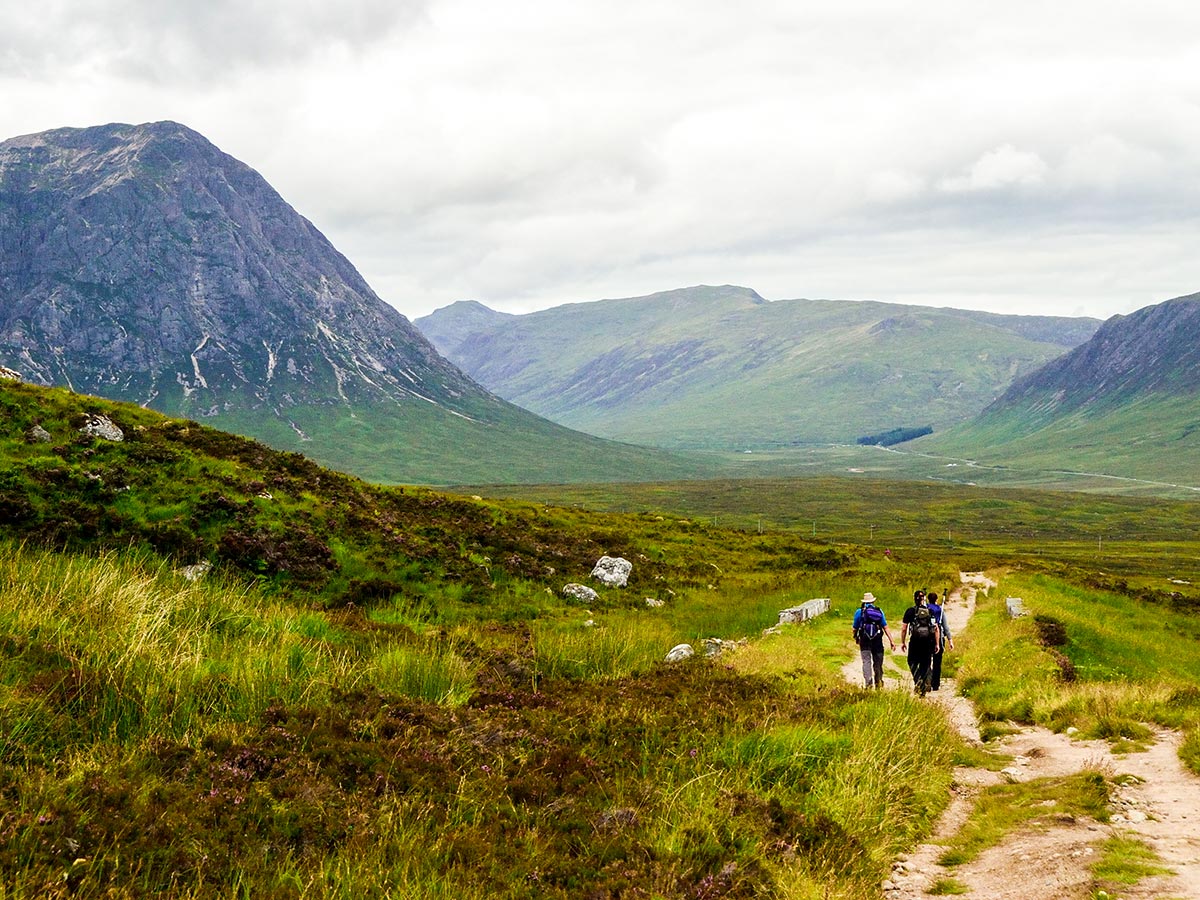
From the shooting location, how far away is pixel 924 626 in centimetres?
1966

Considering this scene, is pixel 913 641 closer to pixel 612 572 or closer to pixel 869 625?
pixel 869 625

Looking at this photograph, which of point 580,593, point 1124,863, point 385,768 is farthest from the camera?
point 580,593

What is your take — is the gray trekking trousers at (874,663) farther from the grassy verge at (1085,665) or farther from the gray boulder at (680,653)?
the gray boulder at (680,653)

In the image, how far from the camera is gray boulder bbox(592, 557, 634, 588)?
34.7m

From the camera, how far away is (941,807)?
11266mm

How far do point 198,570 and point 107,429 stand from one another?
9.72 metres

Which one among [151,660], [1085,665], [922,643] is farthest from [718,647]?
[151,660]

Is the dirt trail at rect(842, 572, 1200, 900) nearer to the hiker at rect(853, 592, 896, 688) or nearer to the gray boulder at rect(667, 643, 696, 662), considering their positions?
the hiker at rect(853, 592, 896, 688)

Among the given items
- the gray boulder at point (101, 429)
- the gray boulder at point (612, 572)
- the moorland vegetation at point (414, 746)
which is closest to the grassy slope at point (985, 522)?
the gray boulder at point (612, 572)

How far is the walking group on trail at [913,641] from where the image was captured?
19406 millimetres

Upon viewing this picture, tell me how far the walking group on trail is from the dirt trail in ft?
15.9

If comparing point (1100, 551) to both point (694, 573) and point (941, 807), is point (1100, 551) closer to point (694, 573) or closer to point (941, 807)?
point (694, 573)

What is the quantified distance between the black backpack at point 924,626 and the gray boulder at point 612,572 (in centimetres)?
1636

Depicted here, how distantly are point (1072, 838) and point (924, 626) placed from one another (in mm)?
10553
